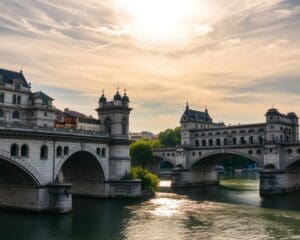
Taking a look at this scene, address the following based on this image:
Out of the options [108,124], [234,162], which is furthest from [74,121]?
[234,162]

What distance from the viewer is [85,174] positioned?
245 ft

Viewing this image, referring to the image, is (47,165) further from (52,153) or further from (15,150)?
(15,150)

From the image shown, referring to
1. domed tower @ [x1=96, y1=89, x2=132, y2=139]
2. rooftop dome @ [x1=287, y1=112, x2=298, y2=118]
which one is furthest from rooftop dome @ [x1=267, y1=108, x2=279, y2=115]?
domed tower @ [x1=96, y1=89, x2=132, y2=139]

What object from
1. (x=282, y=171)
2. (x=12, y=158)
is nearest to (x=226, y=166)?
(x=282, y=171)

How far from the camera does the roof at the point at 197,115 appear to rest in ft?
382

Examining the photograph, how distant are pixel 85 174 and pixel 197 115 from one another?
54.0m

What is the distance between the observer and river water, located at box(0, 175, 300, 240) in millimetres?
43594

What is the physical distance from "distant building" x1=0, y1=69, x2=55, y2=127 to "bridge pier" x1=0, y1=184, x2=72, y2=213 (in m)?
20.6

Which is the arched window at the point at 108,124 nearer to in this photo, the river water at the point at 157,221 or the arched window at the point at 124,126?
the arched window at the point at 124,126

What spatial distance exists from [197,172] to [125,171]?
142 ft

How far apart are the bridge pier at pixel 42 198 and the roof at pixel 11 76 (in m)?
24.9

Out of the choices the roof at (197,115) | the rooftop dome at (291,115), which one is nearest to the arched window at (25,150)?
the roof at (197,115)

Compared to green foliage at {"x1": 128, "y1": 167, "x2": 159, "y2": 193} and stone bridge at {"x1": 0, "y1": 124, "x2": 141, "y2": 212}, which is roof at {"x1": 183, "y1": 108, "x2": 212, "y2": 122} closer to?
green foliage at {"x1": 128, "y1": 167, "x2": 159, "y2": 193}

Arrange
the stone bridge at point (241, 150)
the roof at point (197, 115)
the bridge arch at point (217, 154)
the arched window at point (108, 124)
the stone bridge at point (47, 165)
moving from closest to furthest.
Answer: the stone bridge at point (47, 165) → the arched window at point (108, 124) → the stone bridge at point (241, 150) → the bridge arch at point (217, 154) → the roof at point (197, 115)
